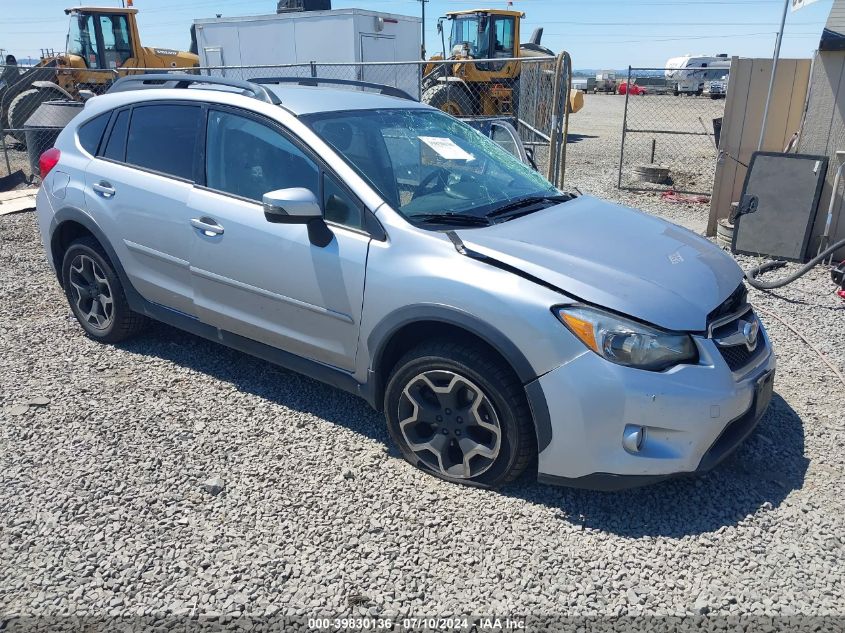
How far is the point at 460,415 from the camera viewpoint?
9.88ft

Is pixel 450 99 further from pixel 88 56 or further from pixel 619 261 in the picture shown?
pixel 619 261

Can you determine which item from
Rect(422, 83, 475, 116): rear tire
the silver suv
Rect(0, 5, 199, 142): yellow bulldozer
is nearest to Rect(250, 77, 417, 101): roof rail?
the silver suv

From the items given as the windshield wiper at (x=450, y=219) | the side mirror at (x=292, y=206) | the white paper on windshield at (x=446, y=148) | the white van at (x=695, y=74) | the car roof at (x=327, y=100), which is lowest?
the white van at (x=695, y=74)

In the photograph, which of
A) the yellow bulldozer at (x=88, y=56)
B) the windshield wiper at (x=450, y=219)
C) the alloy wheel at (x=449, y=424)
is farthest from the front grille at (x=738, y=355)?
the yellow bulldozer at (x=88, y=56)

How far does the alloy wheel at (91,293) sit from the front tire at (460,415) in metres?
2.46

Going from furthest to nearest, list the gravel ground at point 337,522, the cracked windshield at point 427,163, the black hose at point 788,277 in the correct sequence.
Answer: the black hose at point 788,277 < the cracked windshield at point 427,163 < the gravel ground at point 337,522

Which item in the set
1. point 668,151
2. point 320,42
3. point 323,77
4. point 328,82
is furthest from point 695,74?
point 328,82

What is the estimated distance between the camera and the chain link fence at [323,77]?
10562 mm

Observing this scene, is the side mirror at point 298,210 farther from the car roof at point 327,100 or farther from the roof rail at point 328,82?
the roof rail at point 328,82

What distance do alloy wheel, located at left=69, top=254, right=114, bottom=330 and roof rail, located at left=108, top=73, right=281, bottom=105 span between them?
3.99 feet

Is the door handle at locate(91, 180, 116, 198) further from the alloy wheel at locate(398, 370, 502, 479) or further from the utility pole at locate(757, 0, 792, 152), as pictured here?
the utility pole at locate(757, 0, 792, 152)

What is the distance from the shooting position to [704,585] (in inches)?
A: 99.9

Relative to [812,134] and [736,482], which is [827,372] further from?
[812,134]

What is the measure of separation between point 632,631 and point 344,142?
2577 mm
